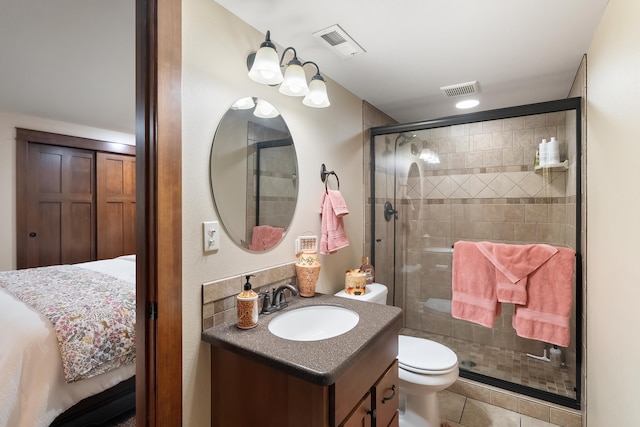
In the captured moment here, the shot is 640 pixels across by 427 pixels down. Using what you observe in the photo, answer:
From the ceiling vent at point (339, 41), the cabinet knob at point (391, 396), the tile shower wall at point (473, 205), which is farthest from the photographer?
the tile shower wall at point (473, 205)

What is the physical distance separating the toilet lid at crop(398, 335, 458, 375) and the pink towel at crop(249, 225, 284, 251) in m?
0.98

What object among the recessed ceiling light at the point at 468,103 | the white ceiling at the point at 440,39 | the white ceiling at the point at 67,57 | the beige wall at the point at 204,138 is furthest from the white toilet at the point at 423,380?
the white ceiling at the point at 67,57

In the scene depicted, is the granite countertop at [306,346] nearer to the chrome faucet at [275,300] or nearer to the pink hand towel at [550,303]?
the chrome faucet at [275,300]

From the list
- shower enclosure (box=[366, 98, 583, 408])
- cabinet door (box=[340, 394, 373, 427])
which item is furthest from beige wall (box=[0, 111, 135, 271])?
cabinet door (box=[340, 394, 373, 427])

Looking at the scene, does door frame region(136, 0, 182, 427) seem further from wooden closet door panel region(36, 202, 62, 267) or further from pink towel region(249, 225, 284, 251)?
wooden closet door panel region(36, 202, 62, 267)

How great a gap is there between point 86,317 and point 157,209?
45.9 inches

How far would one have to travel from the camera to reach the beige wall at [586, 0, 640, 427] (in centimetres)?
99

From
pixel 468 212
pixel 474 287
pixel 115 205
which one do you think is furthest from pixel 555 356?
pixel 115 205

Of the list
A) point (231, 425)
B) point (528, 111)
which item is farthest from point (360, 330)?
point (528, 111)

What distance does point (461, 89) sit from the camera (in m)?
2.19

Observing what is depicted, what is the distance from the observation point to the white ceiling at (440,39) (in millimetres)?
1329

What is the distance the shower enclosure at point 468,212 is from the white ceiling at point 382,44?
274mm

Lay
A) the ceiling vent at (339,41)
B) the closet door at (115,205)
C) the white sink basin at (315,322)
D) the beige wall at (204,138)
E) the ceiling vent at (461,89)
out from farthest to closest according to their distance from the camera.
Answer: the closet door at (115,205), the ceiling vent at (461,89), the ceiling vent at (339,41), the white sink basin at (315,322), the beige wall at (204,138)

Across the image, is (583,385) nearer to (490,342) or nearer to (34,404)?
(490,342)
